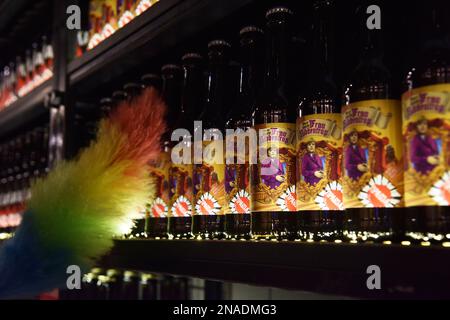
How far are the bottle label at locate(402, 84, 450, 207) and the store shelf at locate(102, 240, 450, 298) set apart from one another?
0.28 feet

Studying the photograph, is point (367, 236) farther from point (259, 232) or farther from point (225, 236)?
point (225, 236)

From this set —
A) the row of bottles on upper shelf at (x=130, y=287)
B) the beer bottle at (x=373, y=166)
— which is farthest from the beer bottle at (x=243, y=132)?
the row of bottles on upper shelf at (x=130, y=287)

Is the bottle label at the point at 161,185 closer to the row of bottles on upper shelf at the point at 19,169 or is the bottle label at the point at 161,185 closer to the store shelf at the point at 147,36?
the store shelf at the point at 147,36

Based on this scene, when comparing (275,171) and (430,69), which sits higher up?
(430,69)

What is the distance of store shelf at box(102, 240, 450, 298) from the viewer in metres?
0.60

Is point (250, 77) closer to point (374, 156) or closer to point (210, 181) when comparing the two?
point (210, 181)

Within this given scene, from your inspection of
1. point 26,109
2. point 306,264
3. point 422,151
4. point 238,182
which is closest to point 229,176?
point 238,182

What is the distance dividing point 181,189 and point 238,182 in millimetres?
199

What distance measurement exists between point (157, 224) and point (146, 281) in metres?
0.45

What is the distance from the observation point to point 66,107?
1.44 m

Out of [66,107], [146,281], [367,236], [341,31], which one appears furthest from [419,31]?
[146,281]

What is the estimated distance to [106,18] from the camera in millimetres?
1498

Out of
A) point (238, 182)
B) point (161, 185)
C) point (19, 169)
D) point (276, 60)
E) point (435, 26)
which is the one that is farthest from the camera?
point (19, 169)

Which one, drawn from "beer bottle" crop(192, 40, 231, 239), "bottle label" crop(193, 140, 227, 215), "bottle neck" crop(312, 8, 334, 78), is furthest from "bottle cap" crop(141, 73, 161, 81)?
"bottle neck" crop(312, 8, 334, 78)
